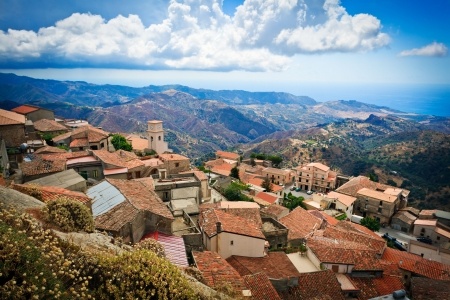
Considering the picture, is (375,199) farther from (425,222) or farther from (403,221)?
(425,222)

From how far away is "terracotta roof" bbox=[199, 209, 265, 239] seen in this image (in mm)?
22062

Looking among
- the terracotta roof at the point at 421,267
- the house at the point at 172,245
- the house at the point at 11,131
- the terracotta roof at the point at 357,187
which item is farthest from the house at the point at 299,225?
the house at the point at 11,131

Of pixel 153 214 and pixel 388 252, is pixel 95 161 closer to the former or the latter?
pixel 153 214

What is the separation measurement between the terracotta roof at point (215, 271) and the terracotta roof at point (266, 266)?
2754 mm

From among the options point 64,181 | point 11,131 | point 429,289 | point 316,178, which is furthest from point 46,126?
point 316,178

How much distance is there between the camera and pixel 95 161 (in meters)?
30.5

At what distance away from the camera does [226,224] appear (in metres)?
22.8

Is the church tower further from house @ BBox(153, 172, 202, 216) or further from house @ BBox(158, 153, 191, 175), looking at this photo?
house @ BBox(153, 172, 202, 216)

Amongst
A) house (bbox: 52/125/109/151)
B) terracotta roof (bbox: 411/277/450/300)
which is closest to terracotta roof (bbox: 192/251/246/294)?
terracotta roof (bbox: 411/277/450/300)

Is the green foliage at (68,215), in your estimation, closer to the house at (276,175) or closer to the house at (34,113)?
the house at (34,113)

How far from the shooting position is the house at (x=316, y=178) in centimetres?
7744

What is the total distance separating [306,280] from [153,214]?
11840 mm

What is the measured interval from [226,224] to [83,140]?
3015 cm

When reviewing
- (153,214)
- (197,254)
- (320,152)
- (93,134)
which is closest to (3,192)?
(153,214)
